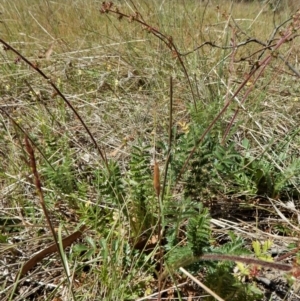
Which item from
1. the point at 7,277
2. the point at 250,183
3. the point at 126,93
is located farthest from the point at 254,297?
the point at 126,93

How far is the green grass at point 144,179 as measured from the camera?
87 cm

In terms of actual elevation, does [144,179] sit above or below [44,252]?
above

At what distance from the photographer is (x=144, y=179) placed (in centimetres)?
103

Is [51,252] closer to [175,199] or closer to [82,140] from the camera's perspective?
[175,199]

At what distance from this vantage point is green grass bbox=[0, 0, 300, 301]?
873 millimetres

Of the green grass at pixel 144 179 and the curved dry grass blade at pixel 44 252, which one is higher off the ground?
the green grass at pixel 144 179

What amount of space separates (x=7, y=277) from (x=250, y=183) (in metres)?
0.72

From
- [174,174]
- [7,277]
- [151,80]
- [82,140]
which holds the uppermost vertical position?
[151,80]

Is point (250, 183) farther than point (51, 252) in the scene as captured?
Yes

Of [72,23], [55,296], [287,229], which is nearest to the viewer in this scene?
[55,296]

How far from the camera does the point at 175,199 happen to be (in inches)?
44.7

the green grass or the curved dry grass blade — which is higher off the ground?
the green grass

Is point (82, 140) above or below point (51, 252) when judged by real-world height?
above

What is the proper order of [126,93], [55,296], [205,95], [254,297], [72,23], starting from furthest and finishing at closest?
[72,23], [126,93], [205,95], [55,296], [254,297]
